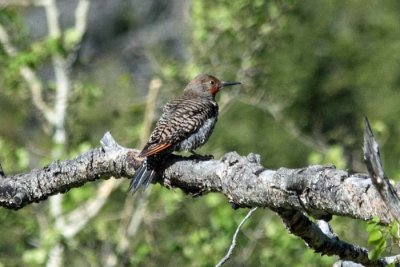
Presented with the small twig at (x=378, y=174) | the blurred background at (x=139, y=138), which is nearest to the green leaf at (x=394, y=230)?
the small twig at (x=378, y=174)

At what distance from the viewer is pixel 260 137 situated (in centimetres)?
2242

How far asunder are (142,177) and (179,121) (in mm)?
1475

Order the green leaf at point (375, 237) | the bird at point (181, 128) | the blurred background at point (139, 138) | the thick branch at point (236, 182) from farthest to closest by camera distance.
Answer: the blurred background at point (139, 138) → the bird at point (181, 128) → the thick branch at point (236, 182) → the green leaf at point (375, 237)

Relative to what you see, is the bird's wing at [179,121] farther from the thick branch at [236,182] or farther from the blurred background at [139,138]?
the blurred background at [139,138]

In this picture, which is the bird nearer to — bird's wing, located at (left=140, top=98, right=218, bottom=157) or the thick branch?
bird's wing, located at (left=140, top=98, right=218, bottom=157)

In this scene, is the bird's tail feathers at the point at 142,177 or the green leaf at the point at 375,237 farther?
the bird's tail feathers at the point at 142,177

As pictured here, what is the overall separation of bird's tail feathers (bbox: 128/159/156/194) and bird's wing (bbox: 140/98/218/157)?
1.31 ft

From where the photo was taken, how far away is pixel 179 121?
678 cm

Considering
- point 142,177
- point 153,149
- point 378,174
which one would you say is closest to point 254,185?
point 378,174

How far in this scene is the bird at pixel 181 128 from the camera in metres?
5.40

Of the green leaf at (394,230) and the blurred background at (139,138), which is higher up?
the blurred background at (139,138)

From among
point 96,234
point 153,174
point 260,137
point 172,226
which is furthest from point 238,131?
point 153,174

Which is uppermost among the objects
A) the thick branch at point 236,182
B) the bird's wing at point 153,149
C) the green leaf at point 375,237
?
the bird's wing at point 153,149

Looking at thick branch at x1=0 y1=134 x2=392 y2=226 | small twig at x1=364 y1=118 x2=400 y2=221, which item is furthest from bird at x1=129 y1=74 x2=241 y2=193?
small twig at x1=364 y1=118 x2=400 y2=221
